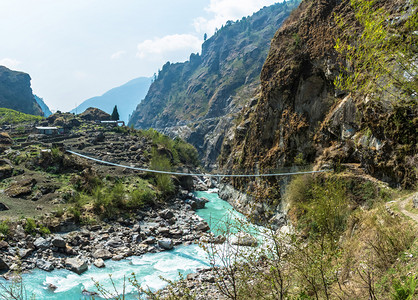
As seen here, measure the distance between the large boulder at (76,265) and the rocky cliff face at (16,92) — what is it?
4099 inches

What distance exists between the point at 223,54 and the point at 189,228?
144 meters

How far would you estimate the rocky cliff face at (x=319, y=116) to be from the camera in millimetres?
12500

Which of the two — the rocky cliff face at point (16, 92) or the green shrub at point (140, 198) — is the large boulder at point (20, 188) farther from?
the rocky cliff face at point (16, 92)

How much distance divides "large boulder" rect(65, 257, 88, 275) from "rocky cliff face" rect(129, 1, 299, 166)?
6400 cm

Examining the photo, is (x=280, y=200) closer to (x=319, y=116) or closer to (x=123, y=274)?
(x=319, y=116)

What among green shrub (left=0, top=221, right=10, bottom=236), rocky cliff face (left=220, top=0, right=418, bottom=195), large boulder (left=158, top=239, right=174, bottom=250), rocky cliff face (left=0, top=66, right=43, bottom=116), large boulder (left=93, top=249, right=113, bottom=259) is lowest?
large boulder (left=158, top=239, right=174, bottom=250)

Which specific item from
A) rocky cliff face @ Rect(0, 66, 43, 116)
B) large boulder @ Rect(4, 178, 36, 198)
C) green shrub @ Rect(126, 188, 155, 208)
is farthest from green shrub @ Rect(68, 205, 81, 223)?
rocky cliff face @ Rect(0, 66, 43, 116)

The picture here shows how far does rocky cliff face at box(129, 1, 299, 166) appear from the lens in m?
103

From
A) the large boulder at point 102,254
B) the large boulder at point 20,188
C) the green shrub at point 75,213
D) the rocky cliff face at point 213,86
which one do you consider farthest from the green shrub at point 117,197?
the rocky cliff face at point 213,86

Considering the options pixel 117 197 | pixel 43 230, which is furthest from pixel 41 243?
pixel 117 197

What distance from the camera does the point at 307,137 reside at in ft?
65.9

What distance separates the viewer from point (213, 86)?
132 metres

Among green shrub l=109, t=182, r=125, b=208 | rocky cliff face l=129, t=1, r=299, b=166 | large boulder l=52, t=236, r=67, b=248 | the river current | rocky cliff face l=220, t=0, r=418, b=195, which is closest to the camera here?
the river current

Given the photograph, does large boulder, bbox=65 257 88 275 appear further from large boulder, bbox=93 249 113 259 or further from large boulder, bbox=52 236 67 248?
large boulder, bbox=52 236 67 248
